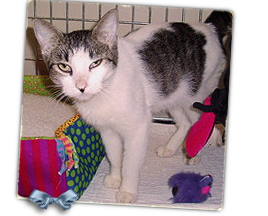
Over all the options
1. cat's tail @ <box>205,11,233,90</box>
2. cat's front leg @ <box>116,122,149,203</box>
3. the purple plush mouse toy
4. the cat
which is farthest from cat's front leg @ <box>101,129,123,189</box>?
cat's tail @ <box>205,11,233,90</box>

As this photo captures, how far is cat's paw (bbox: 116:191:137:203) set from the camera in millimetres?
1504

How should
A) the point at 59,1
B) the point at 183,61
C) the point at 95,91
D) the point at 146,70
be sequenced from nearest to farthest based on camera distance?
the point at 95,91 → the point at 146,70 → the point at 183,61 → the point at 59,1

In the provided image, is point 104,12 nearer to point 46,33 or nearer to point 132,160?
point 46,33

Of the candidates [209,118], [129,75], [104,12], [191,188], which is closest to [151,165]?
[191,188]

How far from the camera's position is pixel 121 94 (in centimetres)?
145

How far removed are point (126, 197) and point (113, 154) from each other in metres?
0.26

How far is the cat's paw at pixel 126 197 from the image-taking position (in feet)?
4.93

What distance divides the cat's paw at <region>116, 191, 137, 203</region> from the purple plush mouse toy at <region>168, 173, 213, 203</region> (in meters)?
0.18

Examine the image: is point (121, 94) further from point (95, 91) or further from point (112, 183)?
point (112, 183)

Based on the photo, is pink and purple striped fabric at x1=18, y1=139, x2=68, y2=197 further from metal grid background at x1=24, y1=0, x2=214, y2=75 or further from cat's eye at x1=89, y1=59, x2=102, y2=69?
metal grid background at x1=24, y1=0, x2=214, y2=75

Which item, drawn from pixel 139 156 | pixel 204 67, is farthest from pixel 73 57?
pixel 204 67

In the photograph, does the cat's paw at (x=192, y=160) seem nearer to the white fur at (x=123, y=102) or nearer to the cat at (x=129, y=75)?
the cat at (x=129, y=75)

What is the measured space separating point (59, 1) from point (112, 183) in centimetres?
136

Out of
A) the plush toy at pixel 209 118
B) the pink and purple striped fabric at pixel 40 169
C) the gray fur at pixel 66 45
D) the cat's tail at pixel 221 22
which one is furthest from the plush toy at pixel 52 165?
the cat's tail at pixel 221 22
